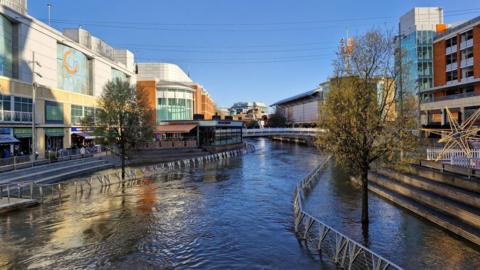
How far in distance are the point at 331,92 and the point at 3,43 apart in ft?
113

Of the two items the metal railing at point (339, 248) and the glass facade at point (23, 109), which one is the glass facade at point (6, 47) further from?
the metal railing at point (339, 248)

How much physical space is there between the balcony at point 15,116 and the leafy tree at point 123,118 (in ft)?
37.7

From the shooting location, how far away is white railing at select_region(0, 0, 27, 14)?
3444 cm

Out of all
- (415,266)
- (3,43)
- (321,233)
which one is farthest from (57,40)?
(415,266)

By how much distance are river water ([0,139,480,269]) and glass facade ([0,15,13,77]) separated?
21.5m

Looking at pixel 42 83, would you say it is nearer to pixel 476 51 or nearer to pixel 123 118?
pixel 123 118

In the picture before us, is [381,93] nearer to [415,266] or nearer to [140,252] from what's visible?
[415,266]

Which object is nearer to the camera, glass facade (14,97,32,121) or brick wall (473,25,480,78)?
glass facade (14,97,32,121)

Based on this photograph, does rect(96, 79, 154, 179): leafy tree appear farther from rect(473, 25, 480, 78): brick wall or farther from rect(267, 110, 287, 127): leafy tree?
rect(267, 110, 287, 127): leafy tree

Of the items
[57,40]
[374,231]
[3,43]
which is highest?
[57,40]

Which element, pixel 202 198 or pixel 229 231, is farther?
pixel 202 198

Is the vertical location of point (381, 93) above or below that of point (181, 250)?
above

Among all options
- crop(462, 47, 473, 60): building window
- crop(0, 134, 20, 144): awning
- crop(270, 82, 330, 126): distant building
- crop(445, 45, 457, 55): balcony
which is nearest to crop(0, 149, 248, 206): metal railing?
crop(0, 134, 20, 144): awning

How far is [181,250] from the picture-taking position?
11.3 meters
